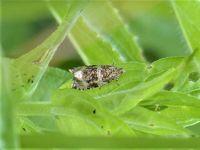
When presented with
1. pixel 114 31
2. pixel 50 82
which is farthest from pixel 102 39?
pixel 50 82

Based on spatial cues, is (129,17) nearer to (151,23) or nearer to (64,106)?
(151,23)

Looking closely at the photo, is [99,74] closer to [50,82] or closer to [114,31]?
[50,82]

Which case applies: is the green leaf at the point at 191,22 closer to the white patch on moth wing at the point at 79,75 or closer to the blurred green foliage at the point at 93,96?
the blurred green foliage at the point at 93,96

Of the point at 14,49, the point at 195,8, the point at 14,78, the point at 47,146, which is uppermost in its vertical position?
the point at 14,49

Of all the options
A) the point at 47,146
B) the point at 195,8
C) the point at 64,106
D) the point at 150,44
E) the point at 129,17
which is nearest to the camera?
the point at 47,146

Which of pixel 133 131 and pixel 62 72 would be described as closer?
pixel 133 131

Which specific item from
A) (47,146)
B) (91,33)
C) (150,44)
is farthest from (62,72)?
(150,44)

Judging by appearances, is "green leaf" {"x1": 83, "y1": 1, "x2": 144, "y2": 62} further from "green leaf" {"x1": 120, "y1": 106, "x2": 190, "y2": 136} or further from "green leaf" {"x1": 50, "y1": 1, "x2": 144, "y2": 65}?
"green leaf" {"x1": 120, "y1": 106, "x2": 190, "y2": 136}
